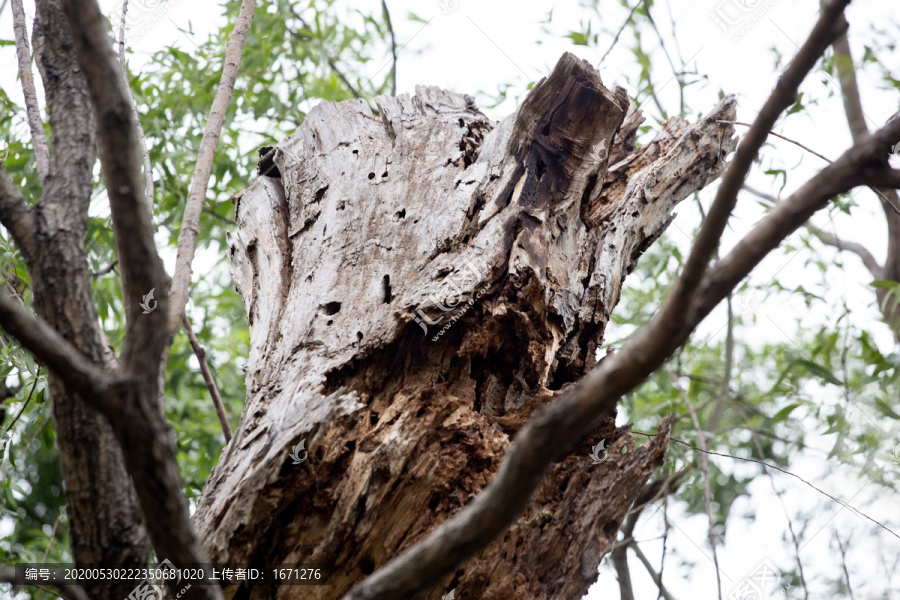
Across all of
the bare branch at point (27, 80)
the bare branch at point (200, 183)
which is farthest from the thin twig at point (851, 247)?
the bare branch at point (27, 80)

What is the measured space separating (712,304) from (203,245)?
13.0 feet

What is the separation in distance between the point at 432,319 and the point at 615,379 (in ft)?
2.79

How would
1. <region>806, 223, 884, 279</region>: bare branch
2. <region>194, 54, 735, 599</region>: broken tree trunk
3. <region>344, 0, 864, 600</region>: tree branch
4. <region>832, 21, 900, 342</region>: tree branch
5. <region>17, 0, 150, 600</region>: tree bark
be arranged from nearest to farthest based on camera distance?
<region>344, 0, 864, 600</region>: tree branch
<region>17, 0, 150, 600</region>: tree bark
<region>194, 54, 735, 599</region>: broken tree trunk
<region>832, 21, 900, 342</region>: tree branch
<region>806, 223, 884, 279</region>: bare branch

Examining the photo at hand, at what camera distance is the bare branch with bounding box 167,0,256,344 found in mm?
1619

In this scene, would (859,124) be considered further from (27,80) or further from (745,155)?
(27,80)

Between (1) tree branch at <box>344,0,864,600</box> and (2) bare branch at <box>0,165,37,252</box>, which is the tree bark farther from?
(1) tree branch at <box>344,0,864,600</box>

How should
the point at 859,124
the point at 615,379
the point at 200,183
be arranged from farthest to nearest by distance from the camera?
the point at 859,124 → the point at 200,183 → the point at 615,379

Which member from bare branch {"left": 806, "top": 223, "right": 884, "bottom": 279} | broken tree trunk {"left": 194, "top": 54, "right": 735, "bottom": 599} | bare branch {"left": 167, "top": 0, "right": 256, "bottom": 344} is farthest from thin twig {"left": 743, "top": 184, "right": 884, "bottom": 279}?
bare branch {"left": 167, "top": 0, "right": 256, "bottom": 344}

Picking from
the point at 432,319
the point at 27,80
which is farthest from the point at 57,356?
the point at 27,80

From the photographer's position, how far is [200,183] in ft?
5.96

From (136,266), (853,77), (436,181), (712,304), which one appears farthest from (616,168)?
(853,77)

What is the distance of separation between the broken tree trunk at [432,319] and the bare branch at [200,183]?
334 mm

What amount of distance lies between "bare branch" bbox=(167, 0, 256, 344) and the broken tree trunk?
13.1 inches

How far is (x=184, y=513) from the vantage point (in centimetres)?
106
